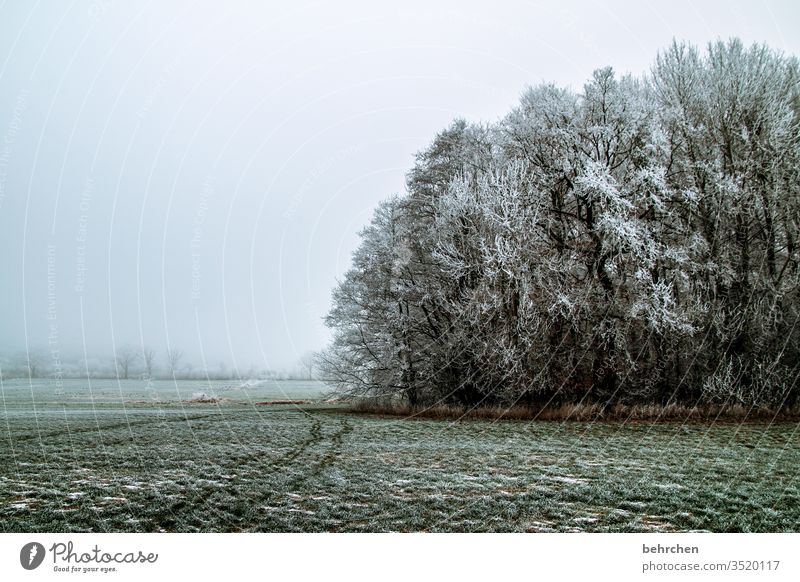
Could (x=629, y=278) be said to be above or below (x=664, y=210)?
below

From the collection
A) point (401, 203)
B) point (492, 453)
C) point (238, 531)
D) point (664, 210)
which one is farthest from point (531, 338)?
point (238, 531)

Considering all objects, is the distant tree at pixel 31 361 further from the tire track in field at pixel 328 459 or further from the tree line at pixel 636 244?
the tree line at pixel 636 244

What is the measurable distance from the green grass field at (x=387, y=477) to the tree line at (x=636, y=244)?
3.22m

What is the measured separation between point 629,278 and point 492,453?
10009mm

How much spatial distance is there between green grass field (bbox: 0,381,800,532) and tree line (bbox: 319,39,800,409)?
3224 mm

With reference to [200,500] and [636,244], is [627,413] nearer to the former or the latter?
[636,244]

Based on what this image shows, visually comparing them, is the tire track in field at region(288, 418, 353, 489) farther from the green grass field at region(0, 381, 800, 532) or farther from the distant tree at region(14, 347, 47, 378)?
the distant tree at region(14, 347, 47, 378)

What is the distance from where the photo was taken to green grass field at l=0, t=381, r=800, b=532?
20.3 feet

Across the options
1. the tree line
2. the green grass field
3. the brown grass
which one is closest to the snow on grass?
the green grass field

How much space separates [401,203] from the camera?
953 inches

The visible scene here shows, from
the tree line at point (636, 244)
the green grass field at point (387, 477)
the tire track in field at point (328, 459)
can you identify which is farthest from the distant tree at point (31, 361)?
the tree line at point (636, 244)

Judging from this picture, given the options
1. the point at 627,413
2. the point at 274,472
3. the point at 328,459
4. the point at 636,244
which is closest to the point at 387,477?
the point at 274,472

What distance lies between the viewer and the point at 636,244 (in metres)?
17.6

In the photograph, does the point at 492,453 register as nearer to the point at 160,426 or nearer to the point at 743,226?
the point at 160,426
